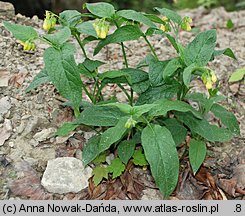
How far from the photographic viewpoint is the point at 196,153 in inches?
95.6

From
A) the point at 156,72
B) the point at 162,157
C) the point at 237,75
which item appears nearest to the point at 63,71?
the point at 156,72

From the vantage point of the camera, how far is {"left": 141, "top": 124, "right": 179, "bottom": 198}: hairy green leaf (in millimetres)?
2111

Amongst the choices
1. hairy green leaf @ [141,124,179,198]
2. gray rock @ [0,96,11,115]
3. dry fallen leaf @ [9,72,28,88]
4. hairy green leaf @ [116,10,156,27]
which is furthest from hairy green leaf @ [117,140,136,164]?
dry fallen leaf @ [9,72,28,88]

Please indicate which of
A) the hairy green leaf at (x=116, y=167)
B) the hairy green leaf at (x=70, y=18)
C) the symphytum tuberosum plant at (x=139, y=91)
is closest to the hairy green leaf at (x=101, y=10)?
the symphytum tuberosum plant at (x=139, y=91)

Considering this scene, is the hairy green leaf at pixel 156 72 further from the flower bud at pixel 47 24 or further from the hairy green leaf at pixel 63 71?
the flower bud at pixel 47 24

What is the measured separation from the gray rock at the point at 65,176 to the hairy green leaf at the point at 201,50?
791 millimetres

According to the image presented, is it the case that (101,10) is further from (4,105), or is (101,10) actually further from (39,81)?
(4,105)

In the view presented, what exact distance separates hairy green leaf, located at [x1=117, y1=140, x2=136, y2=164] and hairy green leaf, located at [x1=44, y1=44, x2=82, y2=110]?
403 millimetres

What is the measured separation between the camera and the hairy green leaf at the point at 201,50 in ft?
7.59

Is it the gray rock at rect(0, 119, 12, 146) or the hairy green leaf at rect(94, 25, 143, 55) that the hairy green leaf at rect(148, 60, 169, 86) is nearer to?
the hairy green leaf at rect(94, 25, 143, 55)

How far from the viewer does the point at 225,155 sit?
2699 mm

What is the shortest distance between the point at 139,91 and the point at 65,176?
1.97ft

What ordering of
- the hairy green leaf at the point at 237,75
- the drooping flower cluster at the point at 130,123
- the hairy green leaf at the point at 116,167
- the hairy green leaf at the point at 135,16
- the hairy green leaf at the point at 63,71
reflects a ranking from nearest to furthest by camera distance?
the drooping flower cluster at the point at 130,123, the hairy green leaf at the point at 63,71, the hairy green leaf at the point at 135,16, the hairy green leaf at the point at 116,167, the hairy green leaf at the point at 237,75

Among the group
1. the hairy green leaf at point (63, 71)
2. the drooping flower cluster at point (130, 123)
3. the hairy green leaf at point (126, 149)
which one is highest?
the hairy green leaf at point (63, 71)
